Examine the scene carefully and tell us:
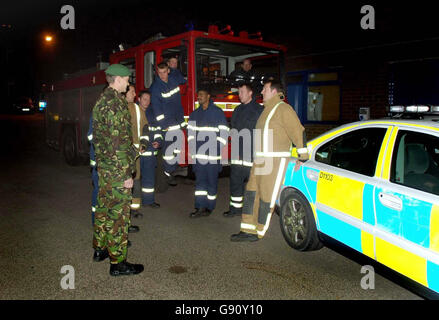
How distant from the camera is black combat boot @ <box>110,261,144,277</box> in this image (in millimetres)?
3857

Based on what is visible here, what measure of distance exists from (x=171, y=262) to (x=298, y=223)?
55.2 inches

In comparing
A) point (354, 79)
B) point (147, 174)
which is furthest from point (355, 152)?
point (354, 79)

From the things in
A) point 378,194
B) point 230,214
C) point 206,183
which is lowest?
point 230,214

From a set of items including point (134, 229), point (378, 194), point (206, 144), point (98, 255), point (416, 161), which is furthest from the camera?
point (206, 144)

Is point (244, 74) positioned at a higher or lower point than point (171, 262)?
higher

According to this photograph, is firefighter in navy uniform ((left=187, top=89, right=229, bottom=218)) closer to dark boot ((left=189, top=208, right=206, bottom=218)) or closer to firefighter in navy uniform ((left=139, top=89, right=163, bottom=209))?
dark boot ((left=189, top=208, right=206, bottom=218))

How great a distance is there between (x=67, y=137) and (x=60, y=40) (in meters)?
28.7

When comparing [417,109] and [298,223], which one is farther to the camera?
[298,223]

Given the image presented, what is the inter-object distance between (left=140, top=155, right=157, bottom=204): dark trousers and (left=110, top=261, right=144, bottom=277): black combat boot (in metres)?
2.34

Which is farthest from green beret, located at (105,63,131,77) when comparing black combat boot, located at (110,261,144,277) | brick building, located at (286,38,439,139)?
brick building, located at (286,38,439,139)

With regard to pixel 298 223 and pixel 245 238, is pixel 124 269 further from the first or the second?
pixel 298 223

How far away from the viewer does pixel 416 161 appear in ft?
11.4

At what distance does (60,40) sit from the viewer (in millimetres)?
36406
